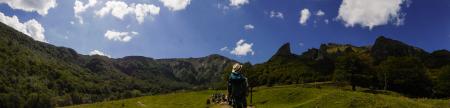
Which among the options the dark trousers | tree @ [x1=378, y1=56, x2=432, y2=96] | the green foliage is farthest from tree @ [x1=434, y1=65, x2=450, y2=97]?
the dark trousers

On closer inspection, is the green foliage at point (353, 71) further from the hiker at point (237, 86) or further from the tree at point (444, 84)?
the hiker at point (237, 86)

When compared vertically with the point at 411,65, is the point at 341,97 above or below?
below

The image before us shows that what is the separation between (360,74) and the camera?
399ft

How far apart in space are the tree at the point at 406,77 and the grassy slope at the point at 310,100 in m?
31.8

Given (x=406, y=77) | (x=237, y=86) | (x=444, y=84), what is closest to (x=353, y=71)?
(x=406, y=77)

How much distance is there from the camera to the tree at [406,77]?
121 m

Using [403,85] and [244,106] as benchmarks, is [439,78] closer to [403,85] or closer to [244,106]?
[403,85]

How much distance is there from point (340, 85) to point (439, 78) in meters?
27.1

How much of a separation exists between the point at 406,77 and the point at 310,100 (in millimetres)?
67629

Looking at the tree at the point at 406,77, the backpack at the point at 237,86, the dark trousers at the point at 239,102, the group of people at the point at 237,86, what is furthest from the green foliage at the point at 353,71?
the backpack at the point at 237,86

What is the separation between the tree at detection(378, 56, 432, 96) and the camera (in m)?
121

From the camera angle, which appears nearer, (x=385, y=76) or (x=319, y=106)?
(x=319, y=106)

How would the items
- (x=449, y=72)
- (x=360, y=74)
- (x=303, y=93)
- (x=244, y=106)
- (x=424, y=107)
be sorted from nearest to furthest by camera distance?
(x=244, y=106), (x=424, y=107), (x=303, y=93), (x=449, y=72), (x=360, y=74)

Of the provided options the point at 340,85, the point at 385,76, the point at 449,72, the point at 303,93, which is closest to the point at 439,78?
the point at 449,72
